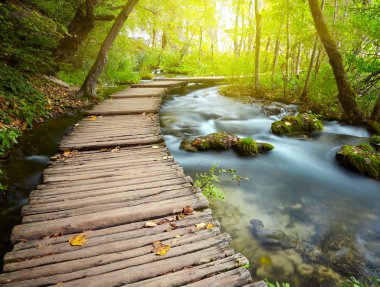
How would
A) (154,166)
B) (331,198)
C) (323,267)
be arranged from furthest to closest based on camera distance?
1. (331,198)
2. (154,166)
3. (323,267)

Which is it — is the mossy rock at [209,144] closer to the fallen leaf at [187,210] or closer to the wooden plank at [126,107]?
the wooden plank at [126,107]

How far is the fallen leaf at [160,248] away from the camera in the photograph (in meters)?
2.41

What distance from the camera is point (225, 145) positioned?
22.3ft

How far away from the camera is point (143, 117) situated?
24.0 feet

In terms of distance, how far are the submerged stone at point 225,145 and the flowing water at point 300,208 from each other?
0.20 meters

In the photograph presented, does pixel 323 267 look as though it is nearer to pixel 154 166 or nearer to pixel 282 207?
pixel 282 207

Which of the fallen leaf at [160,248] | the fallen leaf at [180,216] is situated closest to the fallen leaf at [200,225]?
the fallen leaf at [180,216]

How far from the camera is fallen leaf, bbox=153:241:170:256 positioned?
2.41 metres

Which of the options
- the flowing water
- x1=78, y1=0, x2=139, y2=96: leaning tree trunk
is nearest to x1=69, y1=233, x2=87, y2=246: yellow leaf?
the flowing water

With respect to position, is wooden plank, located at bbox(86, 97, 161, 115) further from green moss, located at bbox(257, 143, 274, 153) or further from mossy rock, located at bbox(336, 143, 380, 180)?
mossy rock, located at bbox(336, 143, 380, 180)

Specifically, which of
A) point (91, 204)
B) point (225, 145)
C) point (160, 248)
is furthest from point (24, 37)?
point (160, 248)

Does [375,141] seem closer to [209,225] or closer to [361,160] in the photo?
[361,160]

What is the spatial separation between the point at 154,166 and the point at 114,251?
1876mm

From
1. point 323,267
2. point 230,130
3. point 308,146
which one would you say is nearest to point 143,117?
point 230,130
